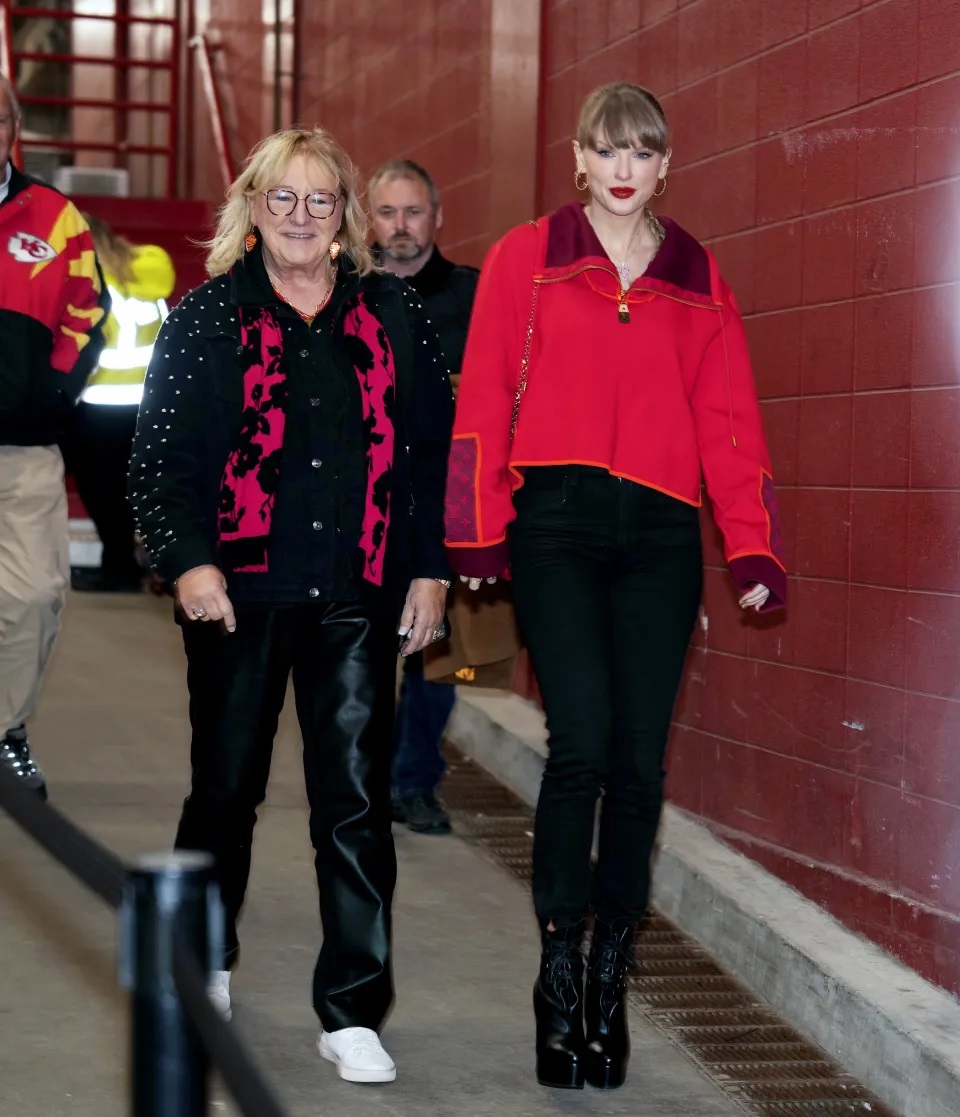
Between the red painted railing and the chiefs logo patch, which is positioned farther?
the red painted railing

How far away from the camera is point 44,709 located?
7.99 meters

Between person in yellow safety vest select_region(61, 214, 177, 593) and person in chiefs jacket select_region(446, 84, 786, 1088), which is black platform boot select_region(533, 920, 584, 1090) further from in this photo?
person in yellow safety vest select_region(61, 214, 177, 593)

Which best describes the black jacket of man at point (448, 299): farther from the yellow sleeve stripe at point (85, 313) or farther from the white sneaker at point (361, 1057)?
the white sneaker at point (361, 1057)

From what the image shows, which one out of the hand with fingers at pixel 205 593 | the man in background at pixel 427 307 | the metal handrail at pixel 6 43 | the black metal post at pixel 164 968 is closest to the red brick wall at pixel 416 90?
the man in background at pixel 427 307

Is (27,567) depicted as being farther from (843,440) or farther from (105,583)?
(105,583)

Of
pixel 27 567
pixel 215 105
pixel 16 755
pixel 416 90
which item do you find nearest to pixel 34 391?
pixel 27 567

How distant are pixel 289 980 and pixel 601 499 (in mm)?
1454

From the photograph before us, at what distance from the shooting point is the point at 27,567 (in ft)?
19.6

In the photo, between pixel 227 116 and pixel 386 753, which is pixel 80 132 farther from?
pixel 386 753

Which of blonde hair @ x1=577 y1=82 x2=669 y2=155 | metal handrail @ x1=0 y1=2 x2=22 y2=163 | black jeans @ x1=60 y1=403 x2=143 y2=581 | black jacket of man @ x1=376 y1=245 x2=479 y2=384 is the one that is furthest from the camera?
metal handrail @ x1=0 y1=2 x2=22 y2=163

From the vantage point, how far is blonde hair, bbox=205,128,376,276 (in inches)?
161

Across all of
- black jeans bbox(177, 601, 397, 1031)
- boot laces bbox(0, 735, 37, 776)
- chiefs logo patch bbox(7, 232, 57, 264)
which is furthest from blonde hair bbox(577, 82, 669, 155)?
boot laces bbox(0, 735, 37, 776)

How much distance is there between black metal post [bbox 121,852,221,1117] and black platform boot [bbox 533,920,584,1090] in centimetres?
212

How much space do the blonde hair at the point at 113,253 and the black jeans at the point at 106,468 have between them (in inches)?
35.9
